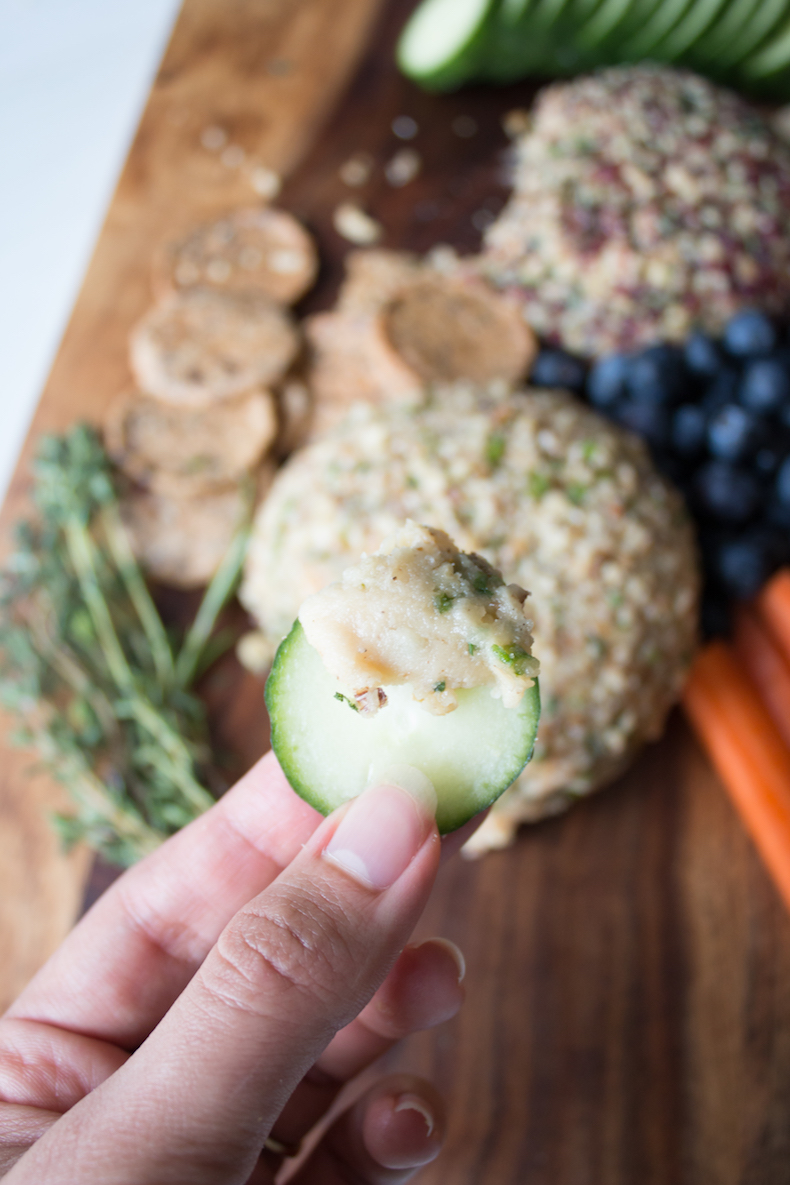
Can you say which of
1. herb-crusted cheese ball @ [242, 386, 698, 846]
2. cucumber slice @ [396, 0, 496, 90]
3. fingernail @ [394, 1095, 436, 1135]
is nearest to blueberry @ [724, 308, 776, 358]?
herb-crusted cheese ball @ [242, 386, 698, 846]

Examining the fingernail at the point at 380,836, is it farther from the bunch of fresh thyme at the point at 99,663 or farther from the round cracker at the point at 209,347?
the round cracker at the point at 209,347

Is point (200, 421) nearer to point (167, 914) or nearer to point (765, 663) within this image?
point (167, 914)

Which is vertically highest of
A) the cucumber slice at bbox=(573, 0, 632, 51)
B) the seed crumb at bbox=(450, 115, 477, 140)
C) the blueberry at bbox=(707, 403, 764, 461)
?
the seed crumb at bbox=(450, 115, 477, 140)

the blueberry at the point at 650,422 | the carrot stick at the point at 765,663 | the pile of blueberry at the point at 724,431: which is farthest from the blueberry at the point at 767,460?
the carrot stick at the point at 765,663

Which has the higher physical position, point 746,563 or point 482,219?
point 482,219

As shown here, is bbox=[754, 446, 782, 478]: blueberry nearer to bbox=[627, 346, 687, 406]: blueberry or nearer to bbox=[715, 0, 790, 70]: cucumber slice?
bbox=[627, 346, 687, 406]: blueberry

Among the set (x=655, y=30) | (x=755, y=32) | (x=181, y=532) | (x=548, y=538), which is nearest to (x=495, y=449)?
(x=548, y=538)
